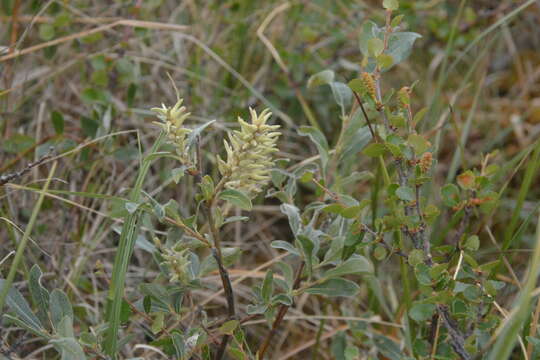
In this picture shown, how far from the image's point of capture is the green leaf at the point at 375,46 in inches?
38.4

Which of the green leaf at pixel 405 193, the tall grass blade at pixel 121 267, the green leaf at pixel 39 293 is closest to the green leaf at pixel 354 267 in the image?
the green leaf at pixel 405 193

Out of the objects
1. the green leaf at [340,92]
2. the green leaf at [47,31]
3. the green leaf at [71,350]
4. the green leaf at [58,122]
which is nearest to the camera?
the green leaf at [71,350]

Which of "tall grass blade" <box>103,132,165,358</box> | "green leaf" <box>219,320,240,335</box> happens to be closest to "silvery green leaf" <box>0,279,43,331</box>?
"tall grass blade" <box>103,132,165,358</box>

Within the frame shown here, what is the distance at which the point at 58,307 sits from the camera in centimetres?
90

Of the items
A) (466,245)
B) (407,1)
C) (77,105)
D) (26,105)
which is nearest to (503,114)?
(407,1)

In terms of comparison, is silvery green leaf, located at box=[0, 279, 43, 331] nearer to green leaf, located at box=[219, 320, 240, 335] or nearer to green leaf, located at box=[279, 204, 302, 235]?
green leaf, located at box=[219, 320, 240, 335]

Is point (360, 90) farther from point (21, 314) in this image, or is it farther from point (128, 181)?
point (128, 181)

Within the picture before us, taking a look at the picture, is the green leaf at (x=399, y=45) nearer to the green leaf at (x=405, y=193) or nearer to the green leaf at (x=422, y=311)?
the green leaf at (x=405, y=193)

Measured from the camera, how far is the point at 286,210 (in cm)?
102

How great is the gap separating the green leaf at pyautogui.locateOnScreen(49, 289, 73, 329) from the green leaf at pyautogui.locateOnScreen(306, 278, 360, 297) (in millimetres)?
367

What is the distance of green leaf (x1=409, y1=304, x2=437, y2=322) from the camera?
3.09ft

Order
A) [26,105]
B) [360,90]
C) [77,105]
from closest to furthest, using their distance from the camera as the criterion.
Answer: [360,90] → [26,105] → [77,105]

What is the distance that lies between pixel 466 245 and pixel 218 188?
41cm

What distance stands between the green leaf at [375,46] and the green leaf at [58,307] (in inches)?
23.4
